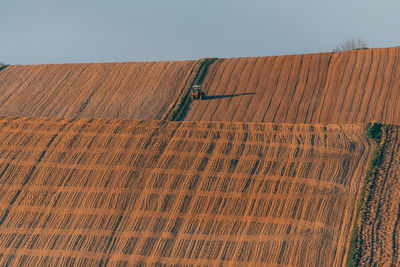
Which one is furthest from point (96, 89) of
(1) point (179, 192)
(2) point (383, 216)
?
Answer: (2) point (383, 216)

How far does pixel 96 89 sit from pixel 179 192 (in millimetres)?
16922

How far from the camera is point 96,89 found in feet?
136

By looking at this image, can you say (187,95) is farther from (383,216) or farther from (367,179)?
(383,216)

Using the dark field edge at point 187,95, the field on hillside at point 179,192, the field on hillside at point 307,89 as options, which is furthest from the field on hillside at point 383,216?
the dark field edge at point 187,95

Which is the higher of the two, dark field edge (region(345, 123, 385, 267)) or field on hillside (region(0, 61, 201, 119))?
dark field edge (region(345, 123, 385, 267))

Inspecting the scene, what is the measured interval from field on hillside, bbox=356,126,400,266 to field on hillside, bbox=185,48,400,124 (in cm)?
560

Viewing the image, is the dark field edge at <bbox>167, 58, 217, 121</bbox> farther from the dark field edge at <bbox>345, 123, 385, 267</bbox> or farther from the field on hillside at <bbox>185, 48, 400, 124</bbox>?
the dark field edge at <bbox>345, 123, 385, 267</bbox>

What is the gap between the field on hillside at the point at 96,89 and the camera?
37875 mm

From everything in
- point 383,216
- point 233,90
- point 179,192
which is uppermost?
point 383,216

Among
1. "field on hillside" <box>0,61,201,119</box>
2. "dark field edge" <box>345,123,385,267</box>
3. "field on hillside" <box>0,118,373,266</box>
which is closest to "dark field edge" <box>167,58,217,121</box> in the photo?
"field on hillside" <box>0,61,201,119</box>

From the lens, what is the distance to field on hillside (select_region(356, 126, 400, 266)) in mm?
21875

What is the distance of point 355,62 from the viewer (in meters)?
39.7

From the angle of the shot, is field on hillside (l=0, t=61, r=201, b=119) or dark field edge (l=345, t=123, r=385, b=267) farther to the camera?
field on hillside (l=0, t=61, r=201, b=119)

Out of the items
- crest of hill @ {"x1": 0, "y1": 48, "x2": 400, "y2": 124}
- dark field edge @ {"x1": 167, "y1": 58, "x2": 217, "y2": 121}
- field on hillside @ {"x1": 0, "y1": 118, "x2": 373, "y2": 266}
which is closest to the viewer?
field on hillside @ {"x1": 0, "y1": 118, "x2": 373, "y2": 266}
